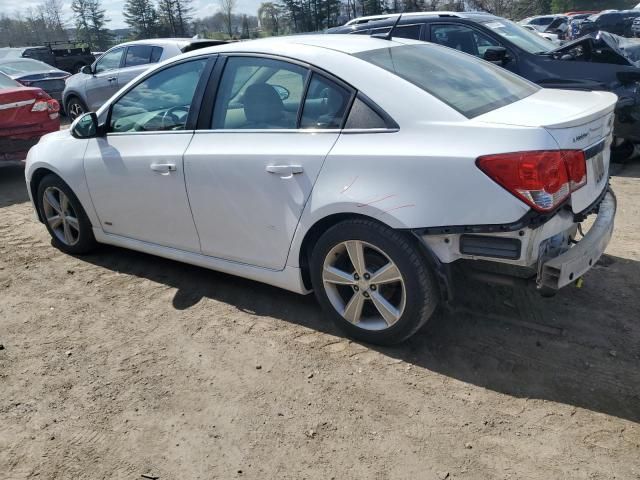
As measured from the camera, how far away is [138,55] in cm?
1038

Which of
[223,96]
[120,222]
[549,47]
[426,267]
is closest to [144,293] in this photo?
[120,222]

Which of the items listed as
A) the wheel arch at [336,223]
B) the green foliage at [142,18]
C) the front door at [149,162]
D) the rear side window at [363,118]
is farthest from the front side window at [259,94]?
the green foliage at [142,18]

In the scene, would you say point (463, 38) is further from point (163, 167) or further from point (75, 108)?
point (75, 108)

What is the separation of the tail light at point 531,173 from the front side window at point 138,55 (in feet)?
29.3

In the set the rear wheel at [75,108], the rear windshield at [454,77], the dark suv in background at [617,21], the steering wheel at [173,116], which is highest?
the rear windshield at [454,77]

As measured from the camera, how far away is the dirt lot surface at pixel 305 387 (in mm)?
2486

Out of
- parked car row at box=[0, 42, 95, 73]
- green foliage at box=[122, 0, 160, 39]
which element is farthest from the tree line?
parked car row at box=[0, 42, 95, 73]

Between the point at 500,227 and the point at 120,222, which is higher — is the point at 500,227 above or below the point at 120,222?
above

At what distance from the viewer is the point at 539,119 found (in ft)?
9.03

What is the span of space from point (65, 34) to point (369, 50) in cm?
8177

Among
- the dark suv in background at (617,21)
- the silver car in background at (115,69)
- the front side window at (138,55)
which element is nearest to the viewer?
the silver car in background at (115,69)

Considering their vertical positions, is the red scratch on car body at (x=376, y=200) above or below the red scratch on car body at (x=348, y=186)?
below

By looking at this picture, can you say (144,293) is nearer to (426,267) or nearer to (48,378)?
(48,378)

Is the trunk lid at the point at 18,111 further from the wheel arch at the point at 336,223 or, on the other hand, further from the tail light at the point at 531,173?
the tail light at the point at 531,173
